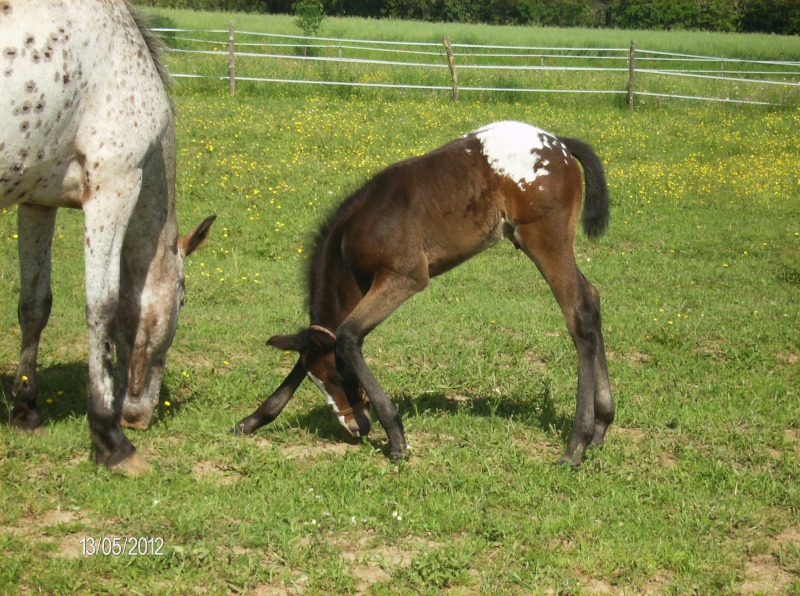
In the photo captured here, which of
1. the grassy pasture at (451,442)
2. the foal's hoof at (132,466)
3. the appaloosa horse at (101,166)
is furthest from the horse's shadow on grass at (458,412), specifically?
the appaloosa horse at (101,166)

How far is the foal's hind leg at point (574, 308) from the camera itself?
5.34 m

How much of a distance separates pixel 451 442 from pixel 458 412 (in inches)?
19.9

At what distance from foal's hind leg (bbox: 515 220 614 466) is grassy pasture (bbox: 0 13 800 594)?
22cm

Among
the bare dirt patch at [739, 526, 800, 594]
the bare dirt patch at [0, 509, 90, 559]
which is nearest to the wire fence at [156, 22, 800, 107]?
the bare dirt patch at [0, 509, 90, 559]

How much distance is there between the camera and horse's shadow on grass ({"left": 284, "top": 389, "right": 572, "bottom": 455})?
18.9 ft

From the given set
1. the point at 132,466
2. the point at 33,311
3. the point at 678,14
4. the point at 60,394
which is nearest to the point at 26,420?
the point at 60,394

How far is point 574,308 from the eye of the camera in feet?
17.6

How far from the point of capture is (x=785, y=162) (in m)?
16.1

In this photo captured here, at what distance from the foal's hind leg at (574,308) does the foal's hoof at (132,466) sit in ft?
7.93

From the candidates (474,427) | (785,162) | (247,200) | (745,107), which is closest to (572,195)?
(474,427)

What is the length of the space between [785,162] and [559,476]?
1301cm

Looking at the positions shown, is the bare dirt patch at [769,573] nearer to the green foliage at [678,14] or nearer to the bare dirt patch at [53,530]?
the bare dirt patch at [53,530]

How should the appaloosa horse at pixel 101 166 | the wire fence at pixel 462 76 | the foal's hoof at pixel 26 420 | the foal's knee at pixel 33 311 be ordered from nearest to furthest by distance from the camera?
1. the appaloosa horse at pixel 101 166
2. the foal's hoof at pixel 26 420
3. the foal's knee at pixel 33 311
4. the wire fence at pixel 462 76
